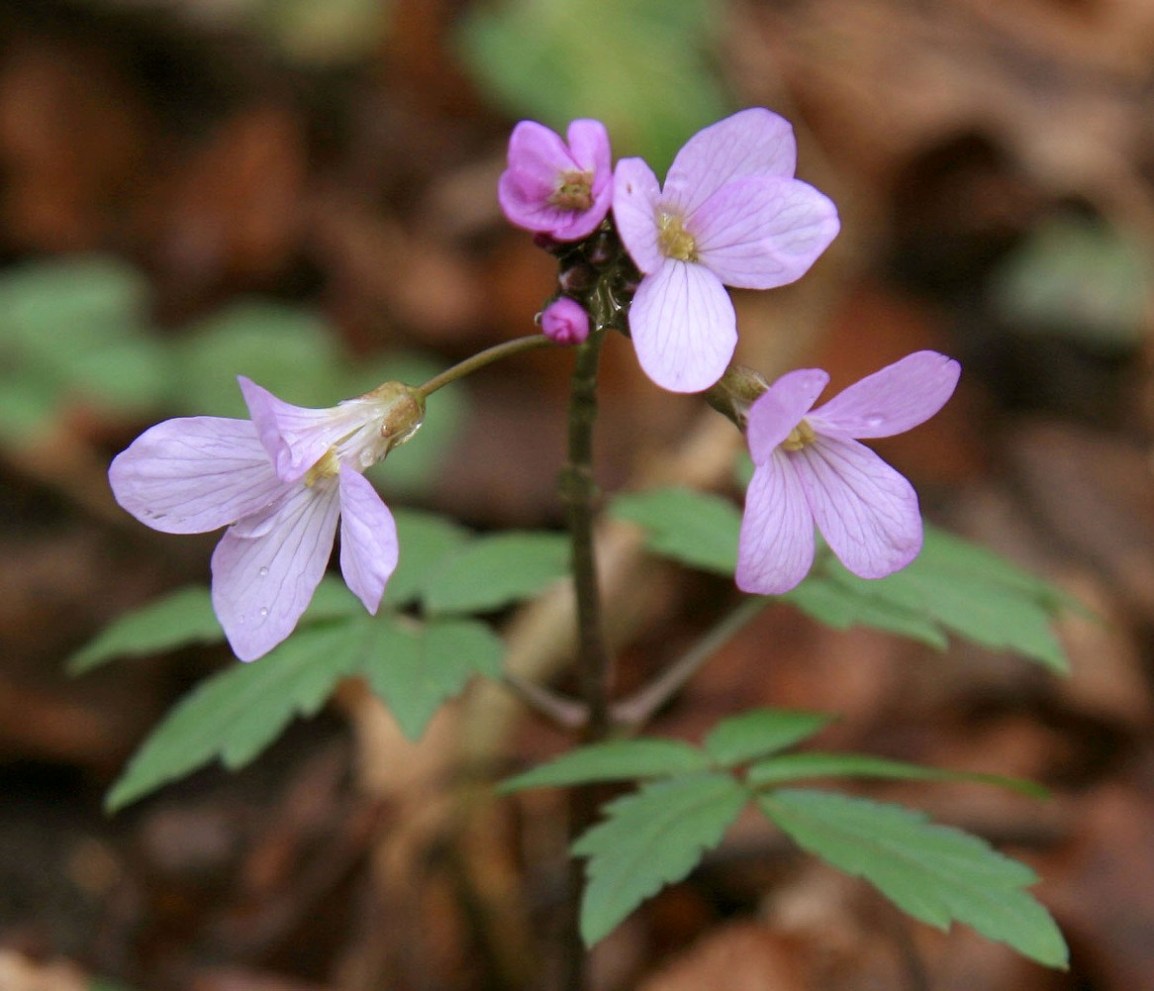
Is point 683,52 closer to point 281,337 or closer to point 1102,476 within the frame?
point 281,337

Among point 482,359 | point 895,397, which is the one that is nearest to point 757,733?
point 895,397

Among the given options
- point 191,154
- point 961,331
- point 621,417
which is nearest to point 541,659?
point 621,417

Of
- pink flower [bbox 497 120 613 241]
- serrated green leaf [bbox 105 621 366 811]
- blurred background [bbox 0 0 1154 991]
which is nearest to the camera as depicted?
pink flower [bbox 497 120 613 241]

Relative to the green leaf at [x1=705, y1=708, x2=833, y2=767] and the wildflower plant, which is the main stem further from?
the green leaf at [x1=705, y1=708, x2=833, y2=767]

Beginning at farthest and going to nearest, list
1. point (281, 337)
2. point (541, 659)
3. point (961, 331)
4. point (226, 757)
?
point (961, 331)
point (281, 337)
point (541, 659)
point (226, 757)

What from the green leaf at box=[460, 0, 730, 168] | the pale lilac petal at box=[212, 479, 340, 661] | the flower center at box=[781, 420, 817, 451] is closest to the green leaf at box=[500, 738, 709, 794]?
the pale lilac petal at box=[212, 479, 340, 661]

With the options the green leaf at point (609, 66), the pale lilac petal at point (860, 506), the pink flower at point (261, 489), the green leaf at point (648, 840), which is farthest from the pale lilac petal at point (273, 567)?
the green leaf at point (609, 66)

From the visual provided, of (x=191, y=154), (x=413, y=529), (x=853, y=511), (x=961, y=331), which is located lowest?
(x=961, y=331)
